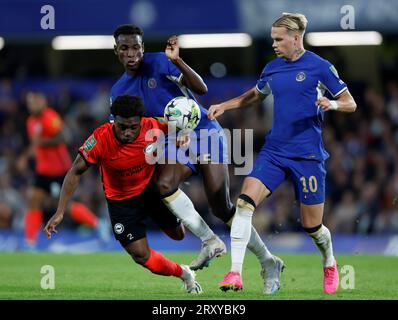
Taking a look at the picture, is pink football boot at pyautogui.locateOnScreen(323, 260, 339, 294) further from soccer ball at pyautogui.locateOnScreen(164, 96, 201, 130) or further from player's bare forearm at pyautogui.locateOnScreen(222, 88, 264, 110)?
soccer ball at pyautogui.locateOnScreen(164, 96, 201, 130)

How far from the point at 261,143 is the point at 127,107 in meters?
9.52

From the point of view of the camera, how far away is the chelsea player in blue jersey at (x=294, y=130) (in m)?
8.27

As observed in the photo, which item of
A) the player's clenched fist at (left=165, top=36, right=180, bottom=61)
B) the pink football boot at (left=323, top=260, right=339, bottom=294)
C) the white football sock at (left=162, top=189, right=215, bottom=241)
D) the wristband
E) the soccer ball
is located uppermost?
the player's clenched fist at (left=165, top=36, right=180, bottom=61)

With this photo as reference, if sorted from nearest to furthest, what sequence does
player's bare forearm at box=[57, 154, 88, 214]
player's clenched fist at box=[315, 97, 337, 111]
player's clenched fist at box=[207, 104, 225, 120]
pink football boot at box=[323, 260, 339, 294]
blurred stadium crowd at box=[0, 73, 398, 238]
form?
player's clenched fist at box=[315, 97, 337, 111]
player's bare forearm at box=[57, 154, 88, 214]
player's clenched fist at box=[207, 104, 225, 120]
pink football boot at box=[323, 260, 339, 294]
blurred stadium crowd at box=[0, 73, 398, 238]

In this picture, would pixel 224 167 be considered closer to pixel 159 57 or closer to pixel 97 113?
pixel 159 57

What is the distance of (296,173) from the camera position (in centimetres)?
838

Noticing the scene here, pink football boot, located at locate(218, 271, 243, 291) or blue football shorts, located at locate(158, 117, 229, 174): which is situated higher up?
blue football shorts, located at locate(158, 117, 229, 174)

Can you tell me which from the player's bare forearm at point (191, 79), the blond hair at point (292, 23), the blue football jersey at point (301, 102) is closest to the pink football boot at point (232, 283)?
the blue football jersey at point (301, 102)

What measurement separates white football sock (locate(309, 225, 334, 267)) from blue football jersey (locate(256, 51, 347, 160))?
2.15ft

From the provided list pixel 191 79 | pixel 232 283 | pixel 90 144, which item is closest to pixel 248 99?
pixel 191 79

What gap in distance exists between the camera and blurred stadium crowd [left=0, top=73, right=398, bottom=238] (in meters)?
15.9
